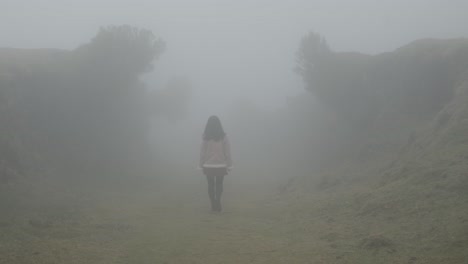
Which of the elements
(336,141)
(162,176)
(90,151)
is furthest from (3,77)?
(336,141)

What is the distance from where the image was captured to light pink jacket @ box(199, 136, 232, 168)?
537 inches

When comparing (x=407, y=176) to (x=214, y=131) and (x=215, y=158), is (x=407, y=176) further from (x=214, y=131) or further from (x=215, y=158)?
(x=214, y=131)

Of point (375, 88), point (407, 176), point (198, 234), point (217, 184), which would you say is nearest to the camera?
point (198, 234)

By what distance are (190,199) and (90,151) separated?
794cm

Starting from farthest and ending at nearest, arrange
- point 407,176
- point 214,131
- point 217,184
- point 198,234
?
point 214,131, point 217,184, point 407,176, point 198,234

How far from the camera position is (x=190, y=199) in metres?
17.5

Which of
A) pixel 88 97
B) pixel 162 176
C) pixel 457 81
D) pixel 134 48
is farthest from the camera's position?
pixel 134 48

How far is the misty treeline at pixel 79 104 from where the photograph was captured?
18.7m

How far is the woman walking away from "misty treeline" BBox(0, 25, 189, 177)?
22.9 ft

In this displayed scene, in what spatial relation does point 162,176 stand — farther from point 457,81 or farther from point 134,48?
point 457,81

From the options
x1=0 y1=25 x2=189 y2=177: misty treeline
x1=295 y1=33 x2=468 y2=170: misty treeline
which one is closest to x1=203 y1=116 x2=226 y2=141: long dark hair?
x1=0 y1=25 x2=189 y2=177: misty treeline

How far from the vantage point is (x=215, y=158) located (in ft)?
44.8

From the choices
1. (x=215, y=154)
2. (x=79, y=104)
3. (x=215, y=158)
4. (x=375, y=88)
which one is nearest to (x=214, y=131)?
(x=215, y=154)

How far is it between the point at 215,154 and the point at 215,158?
0.40ft
